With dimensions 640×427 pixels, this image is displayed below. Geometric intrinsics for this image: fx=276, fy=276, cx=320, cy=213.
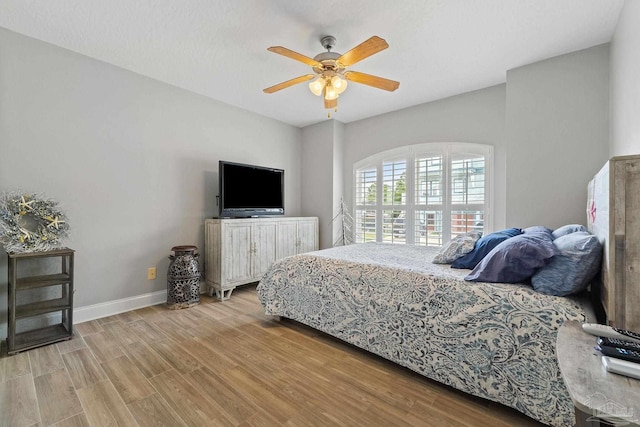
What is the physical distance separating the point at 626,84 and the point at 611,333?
1933 mm

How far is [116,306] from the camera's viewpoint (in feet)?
9.43

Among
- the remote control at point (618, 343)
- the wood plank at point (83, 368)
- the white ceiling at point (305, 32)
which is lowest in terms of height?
the wood plank at point (83, 368)

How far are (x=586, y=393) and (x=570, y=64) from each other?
309 centimetres

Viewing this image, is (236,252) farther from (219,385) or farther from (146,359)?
(219,385)

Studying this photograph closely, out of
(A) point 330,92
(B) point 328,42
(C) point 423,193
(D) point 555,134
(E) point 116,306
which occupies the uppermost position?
(B) point 328,42

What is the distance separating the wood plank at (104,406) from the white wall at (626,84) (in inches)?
129

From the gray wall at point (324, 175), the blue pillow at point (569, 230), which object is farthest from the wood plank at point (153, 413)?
the gray wall at point (324, 175)

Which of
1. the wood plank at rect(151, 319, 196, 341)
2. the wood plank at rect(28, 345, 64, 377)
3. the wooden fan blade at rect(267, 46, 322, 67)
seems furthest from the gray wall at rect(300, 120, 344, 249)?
the wood plank at rect(28, 345, 64, 377)

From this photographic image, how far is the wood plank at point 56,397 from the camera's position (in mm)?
1464

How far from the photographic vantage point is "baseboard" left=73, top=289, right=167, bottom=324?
266 centimetres

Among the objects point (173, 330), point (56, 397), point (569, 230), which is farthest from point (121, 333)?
point (569, 230)

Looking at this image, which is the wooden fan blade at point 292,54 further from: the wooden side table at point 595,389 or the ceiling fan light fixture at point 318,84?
the wooden side table at point 595,389

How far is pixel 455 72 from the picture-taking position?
9.55 feet

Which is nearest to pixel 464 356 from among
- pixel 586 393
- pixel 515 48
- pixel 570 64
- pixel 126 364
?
pixel 586 393
